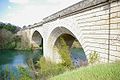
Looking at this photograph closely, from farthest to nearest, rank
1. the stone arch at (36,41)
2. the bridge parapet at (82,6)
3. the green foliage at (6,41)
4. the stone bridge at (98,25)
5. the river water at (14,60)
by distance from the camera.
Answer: the stone arch at (36,41)
the green foliage at (6,41)
the river water at (14,60)
the bridge parapet at (82,6)
the stone bridge at (98,25)

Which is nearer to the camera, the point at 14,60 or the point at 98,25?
the point at 98,25

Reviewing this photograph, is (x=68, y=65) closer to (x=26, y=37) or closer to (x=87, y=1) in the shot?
(x=87, y=1)

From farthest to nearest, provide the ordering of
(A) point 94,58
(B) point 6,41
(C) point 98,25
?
(B) point 6,41 → (C) point 98,25 → (A) point 94,58

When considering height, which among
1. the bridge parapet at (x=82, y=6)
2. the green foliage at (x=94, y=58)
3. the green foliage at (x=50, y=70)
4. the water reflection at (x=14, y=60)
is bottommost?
the water reflection at (x=14, y=60)

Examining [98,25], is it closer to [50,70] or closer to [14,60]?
[50,70]

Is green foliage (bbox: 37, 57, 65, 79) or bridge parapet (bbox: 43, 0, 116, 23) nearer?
bridge parapet (bbox: 43, 0, 116, 23)

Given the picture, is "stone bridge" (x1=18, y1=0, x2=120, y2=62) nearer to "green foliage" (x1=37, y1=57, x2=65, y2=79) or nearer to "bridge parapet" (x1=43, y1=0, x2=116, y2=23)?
"bridge parapet" (x1=43, y1=0, x2=116, y2=23)

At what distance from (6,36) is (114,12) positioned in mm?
30335

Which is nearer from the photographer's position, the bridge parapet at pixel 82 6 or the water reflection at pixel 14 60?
the bridge parapet at pixel 82 6

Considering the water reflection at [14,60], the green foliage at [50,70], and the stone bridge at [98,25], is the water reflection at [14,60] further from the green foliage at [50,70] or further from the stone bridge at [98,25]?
the stone bridge at [98,25]

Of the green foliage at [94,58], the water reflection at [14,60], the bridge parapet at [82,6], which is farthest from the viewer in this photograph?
the water reflection at [14,60]

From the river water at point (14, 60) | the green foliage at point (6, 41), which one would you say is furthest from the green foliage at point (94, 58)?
the green foliage at point (6, 41)

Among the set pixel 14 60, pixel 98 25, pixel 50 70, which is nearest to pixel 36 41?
pixel 14 60

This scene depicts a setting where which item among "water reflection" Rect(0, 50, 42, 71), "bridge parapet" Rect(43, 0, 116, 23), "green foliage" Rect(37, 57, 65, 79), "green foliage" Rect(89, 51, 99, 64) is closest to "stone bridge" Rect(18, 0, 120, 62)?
"bridge parapet" Rect(43, 0, 116, 23)
